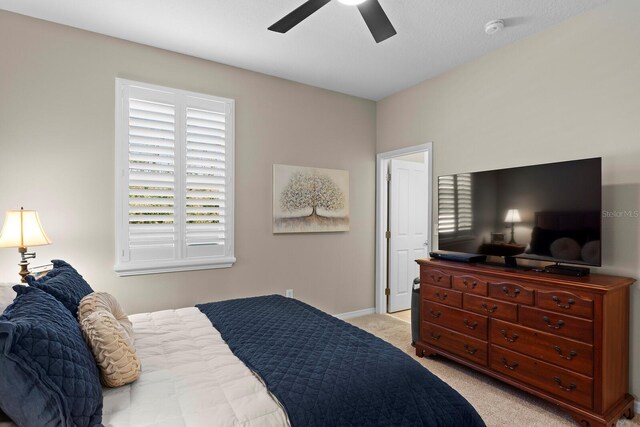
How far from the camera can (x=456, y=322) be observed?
2.92m

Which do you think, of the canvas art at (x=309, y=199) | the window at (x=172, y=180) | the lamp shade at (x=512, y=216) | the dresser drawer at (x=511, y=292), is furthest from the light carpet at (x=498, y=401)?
the window at (x=172, y=180)

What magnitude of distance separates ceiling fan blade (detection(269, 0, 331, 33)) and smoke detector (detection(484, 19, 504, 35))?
1487 mm

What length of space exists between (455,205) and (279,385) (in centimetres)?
246

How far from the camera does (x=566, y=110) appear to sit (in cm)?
269

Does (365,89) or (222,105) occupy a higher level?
(365,89)

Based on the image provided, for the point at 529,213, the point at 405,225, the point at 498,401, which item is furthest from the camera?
the point at 405,225

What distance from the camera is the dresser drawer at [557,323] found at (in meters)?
2.13

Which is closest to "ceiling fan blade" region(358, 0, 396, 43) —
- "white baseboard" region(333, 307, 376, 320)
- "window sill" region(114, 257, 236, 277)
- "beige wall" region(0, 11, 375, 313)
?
"beige wall" region(0, 11, 375, 313)

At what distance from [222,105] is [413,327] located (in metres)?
2.89

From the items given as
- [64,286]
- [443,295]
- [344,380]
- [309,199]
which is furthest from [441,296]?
[64,286]

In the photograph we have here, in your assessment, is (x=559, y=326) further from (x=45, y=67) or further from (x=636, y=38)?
(x=45, y=67)

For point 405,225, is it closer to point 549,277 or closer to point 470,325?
point 470,325

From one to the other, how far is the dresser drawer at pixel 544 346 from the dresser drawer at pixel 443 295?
0.33 m

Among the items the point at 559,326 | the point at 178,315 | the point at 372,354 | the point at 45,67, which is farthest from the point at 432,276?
the point at 45,67
